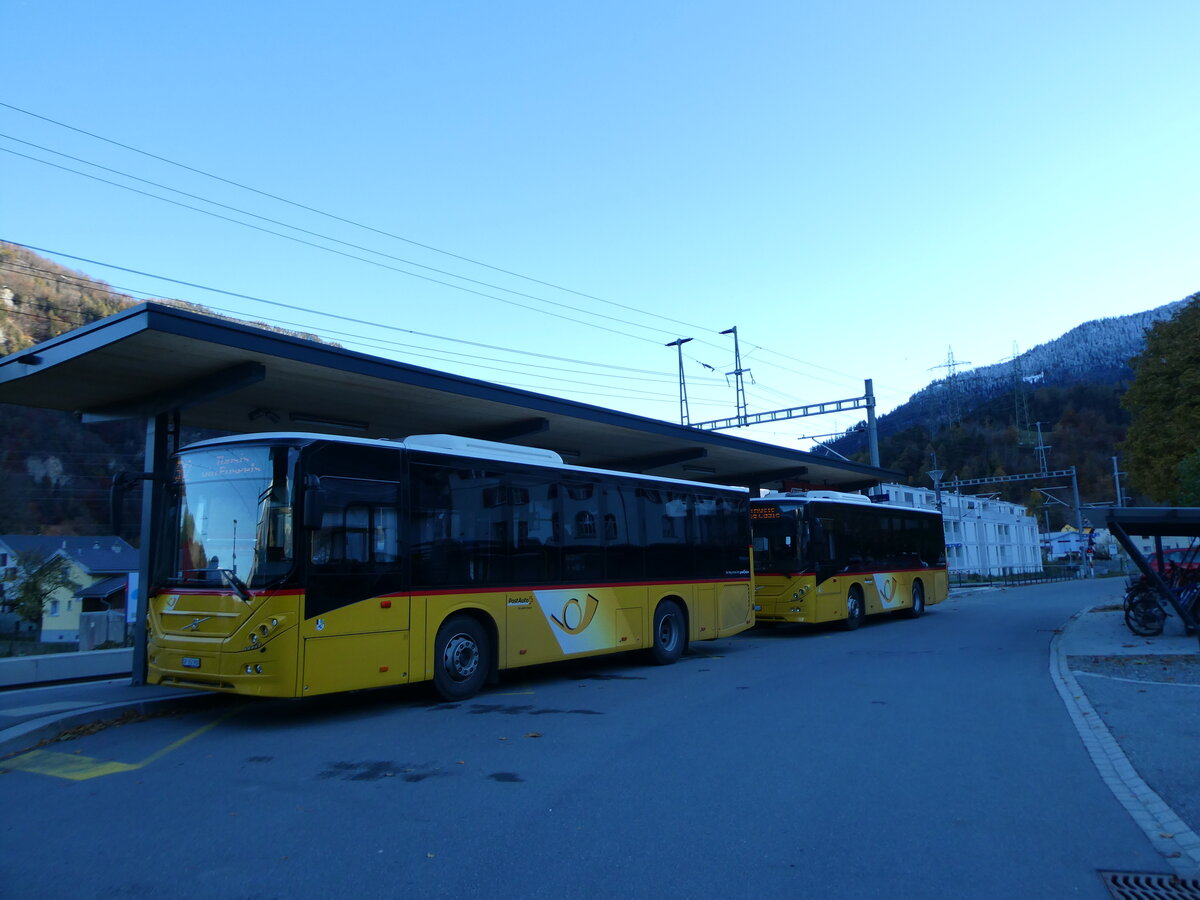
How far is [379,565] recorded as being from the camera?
399 inches

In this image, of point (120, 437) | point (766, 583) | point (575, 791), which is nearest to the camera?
point (575, 791)

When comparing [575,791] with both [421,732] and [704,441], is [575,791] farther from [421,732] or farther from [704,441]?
[704,441]

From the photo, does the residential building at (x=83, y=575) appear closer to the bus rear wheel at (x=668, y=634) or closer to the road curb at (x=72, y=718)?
the bus rear wheel at (x=668, y=634)

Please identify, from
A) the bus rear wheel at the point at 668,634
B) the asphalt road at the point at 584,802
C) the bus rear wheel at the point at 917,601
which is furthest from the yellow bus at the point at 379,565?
the bus rear wheel at the point at 917,601

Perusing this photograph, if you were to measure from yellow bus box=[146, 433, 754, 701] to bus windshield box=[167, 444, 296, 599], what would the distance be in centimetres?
2

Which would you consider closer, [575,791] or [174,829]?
[174,829]

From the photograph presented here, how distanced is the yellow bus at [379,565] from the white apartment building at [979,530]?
52331mm

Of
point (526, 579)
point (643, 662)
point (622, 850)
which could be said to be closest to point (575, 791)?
point (622, 850)

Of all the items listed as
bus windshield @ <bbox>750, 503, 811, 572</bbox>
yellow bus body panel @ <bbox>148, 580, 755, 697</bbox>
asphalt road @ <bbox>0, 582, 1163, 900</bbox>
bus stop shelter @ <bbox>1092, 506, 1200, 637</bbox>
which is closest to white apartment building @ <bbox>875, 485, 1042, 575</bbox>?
bus windshield @ <bbox>750, 503, 811, 572</bbox>

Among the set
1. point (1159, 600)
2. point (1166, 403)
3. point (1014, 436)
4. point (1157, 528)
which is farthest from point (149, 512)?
point (1014, 436)

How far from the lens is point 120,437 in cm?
5734

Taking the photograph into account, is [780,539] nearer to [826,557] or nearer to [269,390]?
[826,557]

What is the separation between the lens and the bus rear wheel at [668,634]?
596 inches

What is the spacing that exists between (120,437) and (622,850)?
6101 cm
